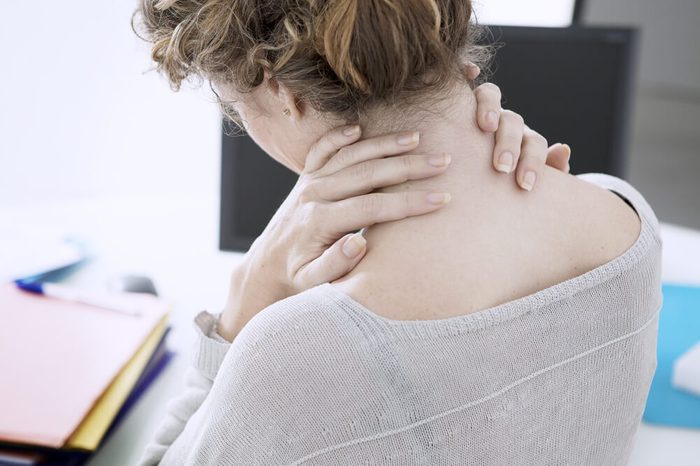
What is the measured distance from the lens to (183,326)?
1.34 m

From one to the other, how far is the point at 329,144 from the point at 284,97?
6cm

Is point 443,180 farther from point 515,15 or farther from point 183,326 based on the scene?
point 515,15

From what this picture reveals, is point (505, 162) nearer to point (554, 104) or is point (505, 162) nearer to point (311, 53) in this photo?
point (311, 53)

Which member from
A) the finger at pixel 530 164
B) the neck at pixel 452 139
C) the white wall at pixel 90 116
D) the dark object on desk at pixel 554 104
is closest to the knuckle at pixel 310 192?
the neck at pixel 452 139

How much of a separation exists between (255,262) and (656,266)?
1.47 ft

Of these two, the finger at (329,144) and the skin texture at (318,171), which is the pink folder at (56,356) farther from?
the finger at (329,144)

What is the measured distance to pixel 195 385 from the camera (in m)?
1.00

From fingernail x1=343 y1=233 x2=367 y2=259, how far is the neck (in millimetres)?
62

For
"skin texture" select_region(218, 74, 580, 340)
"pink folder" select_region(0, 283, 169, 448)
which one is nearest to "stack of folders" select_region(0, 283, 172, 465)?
"pink folder" select_region(0, 283, 169, 448)

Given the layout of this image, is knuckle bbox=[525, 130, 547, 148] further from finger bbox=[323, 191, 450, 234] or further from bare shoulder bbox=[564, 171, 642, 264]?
finger bbox=[323, 191, 450, 234]

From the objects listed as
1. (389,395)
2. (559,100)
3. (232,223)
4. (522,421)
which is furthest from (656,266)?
(232,223)

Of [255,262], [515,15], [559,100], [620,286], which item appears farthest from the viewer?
[515,15]

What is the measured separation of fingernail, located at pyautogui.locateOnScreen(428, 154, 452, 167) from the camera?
731 millimetres

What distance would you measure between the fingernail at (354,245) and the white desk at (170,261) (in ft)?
1.51
